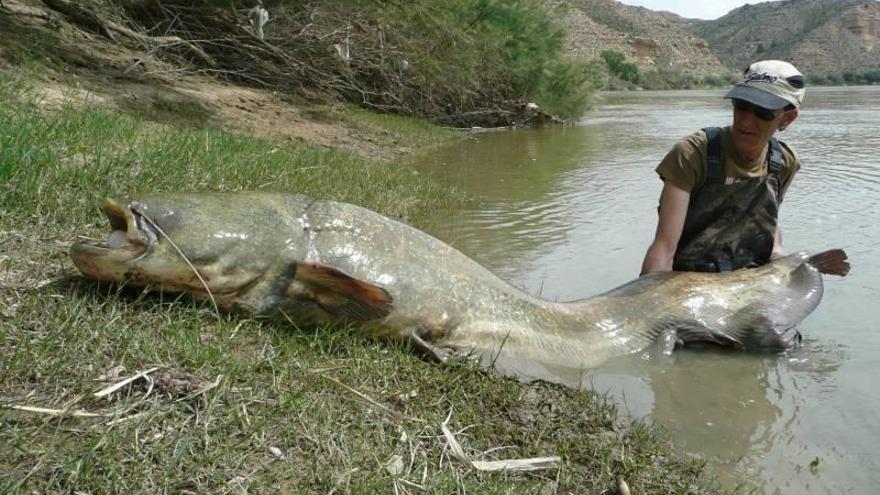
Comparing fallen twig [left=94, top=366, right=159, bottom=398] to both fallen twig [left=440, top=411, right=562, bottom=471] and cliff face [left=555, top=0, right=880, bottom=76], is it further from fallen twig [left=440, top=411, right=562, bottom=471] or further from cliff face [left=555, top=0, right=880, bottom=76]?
cliff face [left=555, top=0, right=880, bottom=76]

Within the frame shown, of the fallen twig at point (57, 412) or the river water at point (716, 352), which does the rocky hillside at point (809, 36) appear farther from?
the fallen twig at point (57, 412)

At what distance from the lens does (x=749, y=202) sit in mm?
4410

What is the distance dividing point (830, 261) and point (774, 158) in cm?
66

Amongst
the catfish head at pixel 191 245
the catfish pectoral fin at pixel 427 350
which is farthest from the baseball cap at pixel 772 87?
the catfish head at pixel 191 245

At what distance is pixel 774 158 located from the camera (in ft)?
14.4

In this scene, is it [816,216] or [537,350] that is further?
[816,216]

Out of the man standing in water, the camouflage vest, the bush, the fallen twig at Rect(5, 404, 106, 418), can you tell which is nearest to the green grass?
the fallen twig at Rect(5, 404, 106, 418)

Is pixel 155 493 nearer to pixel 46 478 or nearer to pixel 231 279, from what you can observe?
pixel 46 478

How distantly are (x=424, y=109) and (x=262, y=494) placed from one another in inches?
584

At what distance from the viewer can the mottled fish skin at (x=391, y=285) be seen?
2.93 meters

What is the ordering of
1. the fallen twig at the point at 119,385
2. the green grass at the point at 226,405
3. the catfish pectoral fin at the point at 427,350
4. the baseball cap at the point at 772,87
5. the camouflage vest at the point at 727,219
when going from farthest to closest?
the camouflage vest at the point at 727,219 < the baseball cap at the point at 772,87 < the catfish pectoral fin at the point at 427,350 < the fallen twig at the point at 119,385 < the green grass at the point at 226,405

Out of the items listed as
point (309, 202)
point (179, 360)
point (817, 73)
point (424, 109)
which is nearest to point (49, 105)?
point (309, 202)

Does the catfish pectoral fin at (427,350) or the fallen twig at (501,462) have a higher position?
the catfish pectoral fin at (427,350)

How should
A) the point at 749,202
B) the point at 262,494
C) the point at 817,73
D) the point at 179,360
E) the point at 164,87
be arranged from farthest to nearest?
the point at 817,73 < the point at 164,87 < the point at 749,202 < the point at 179,360 < the point at 262,494
